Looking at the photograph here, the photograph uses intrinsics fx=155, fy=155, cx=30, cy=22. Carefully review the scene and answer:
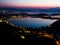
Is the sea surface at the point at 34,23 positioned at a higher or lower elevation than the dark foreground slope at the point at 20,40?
lower

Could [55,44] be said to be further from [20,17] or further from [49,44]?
[20,17]

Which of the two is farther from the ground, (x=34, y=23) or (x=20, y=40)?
(x=20, y=40)

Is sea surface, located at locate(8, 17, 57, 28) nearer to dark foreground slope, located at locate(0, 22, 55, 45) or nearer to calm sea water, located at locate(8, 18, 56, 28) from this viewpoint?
calm sea water, located at locate(8, 18, 56, 28)

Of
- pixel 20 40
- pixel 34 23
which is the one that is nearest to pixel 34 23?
pixel 34 23

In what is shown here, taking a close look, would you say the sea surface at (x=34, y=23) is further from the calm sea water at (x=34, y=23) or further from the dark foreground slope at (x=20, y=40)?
the dark foreground slope at (x=20, y=40)

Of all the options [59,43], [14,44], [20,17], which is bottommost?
[20,17]

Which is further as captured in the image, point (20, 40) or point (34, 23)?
point (34, 23)

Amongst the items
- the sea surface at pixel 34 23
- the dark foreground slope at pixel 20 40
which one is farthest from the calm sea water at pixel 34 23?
the dark foreground slope at pixel 20 40

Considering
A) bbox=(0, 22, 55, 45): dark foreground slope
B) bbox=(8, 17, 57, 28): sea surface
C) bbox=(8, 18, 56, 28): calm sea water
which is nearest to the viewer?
bbox=(0, 22, 55, 45): dark foreground slope

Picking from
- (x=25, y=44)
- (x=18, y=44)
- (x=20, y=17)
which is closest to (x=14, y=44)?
(x=18, y=44)

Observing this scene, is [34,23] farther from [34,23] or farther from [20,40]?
[20,40]

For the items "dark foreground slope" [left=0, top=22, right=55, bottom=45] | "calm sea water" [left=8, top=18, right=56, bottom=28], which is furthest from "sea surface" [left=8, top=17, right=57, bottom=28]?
"dark foreground slope" [left=0, top=22, right=55, bottom=45]
